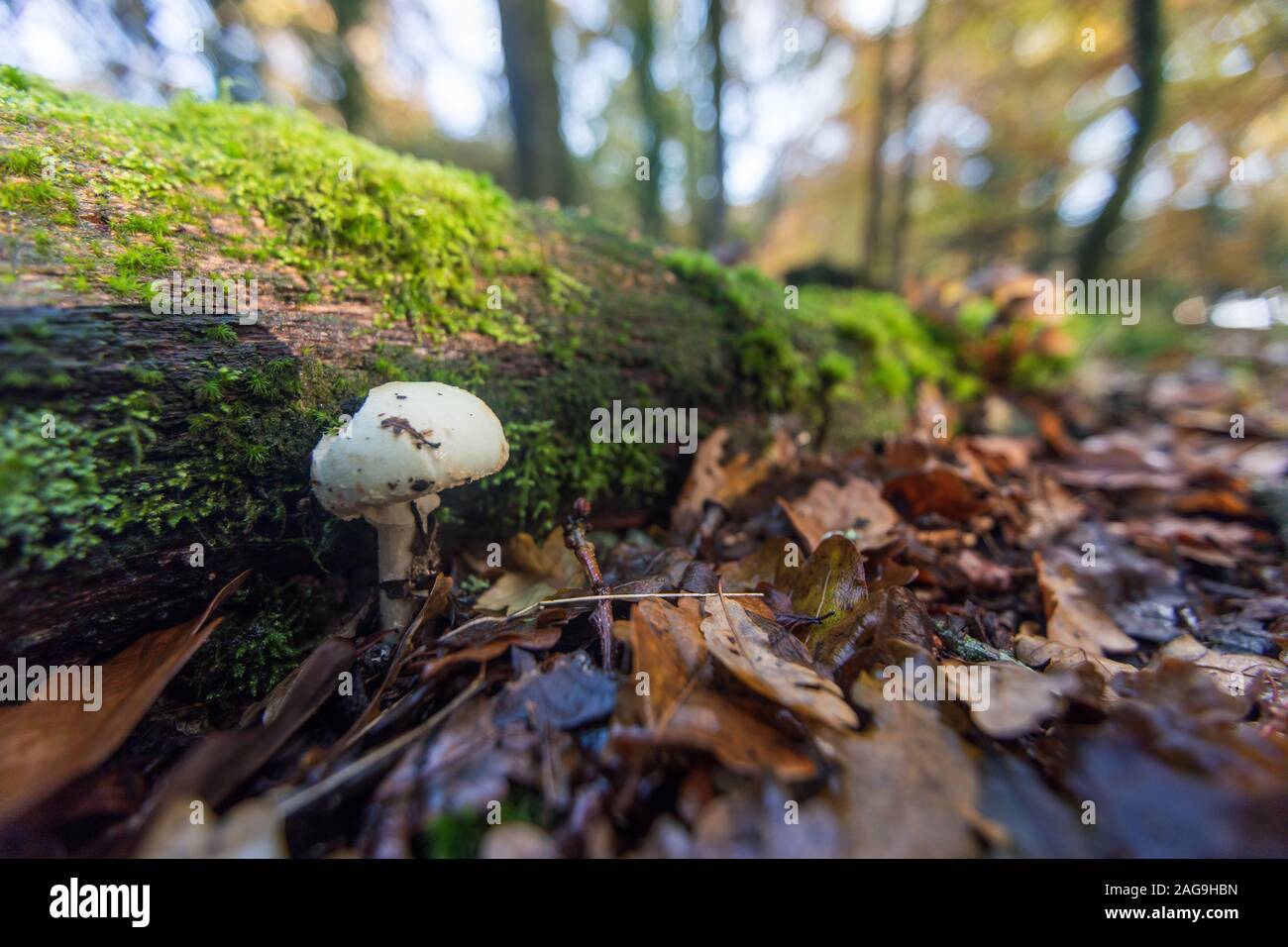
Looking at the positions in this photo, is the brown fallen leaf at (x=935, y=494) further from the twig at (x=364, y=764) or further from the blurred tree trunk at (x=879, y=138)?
the blurred tree trunk at (x=879, y=138)

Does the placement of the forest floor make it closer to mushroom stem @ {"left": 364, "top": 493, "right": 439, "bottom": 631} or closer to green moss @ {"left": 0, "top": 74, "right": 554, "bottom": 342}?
mushroom stem @ {"left": 364, "top": 493, "right": 439, "bottom": 631}

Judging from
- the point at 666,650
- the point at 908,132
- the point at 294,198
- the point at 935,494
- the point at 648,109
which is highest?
the point at 648,109

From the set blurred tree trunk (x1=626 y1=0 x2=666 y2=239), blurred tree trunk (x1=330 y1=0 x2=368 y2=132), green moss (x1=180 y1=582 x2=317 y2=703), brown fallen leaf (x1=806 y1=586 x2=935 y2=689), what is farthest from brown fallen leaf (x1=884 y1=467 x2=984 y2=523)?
blurred tree trunk (x1=330 y1=0 x2=368 y2=132)

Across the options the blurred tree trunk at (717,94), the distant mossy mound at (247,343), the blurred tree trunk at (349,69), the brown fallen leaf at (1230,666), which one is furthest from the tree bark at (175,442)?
the blurred tree trunk at (349,69)

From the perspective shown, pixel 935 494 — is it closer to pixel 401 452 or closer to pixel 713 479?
pixel 713 479

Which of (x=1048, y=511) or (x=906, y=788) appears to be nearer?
(x=906, y=788)

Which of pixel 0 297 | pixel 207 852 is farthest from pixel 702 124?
pixel 207 852

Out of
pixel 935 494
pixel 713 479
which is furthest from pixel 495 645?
pixel 935 494
